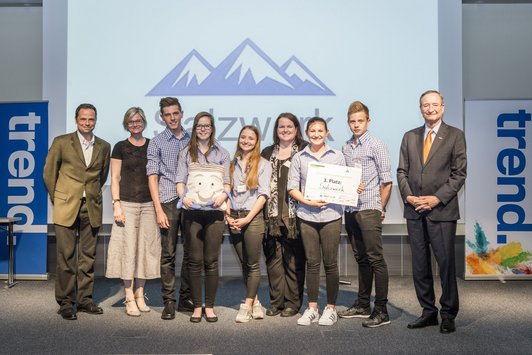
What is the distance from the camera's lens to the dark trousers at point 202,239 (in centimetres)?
346

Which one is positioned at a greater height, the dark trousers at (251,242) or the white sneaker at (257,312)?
the dark trousers at (251,242)

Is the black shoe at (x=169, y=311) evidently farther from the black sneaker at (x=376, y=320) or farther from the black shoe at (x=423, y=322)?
Result: the black shoe at (x=423, y=322)

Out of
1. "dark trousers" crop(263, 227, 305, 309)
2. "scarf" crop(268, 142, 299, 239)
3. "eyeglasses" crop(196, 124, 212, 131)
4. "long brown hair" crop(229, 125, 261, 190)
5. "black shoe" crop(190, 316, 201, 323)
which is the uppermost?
"eyeglasses" crop(196, 124, 212, 131)

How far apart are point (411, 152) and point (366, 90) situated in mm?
1773

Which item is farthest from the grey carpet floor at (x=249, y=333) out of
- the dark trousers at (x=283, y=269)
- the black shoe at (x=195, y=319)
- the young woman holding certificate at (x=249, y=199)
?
the young woman holding certificate at (x=249, y=199)

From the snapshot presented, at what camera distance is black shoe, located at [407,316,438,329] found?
3451mm

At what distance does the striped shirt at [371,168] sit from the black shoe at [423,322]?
754 millimetres

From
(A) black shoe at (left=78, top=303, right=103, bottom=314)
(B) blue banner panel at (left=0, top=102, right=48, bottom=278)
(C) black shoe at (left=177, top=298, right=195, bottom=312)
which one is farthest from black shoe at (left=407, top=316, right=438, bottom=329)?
(B) blue banner panel at (left=0, top=102, right=48, bottom=278)

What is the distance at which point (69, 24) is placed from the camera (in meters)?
5.19

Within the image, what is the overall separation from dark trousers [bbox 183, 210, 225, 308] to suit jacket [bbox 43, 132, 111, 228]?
0.76 meters

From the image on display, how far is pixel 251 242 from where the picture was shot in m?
3.56

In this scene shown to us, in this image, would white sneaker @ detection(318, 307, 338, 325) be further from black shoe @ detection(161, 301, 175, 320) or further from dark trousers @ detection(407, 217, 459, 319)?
black shoe @ detection(161, 301, 175, 320)

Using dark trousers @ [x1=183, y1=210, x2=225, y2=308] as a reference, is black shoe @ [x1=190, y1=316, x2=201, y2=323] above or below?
below

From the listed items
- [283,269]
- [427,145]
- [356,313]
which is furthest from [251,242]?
[427,145]
